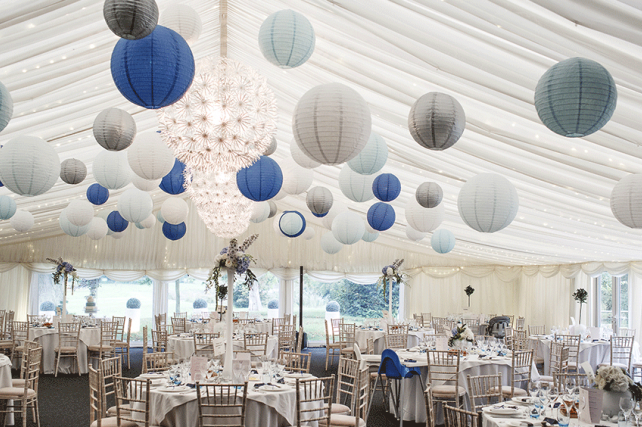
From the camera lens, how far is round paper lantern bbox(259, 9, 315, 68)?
13.4 feet

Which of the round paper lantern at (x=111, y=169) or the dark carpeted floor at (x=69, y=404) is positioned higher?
the round paper lantern at (x=111, y=169)

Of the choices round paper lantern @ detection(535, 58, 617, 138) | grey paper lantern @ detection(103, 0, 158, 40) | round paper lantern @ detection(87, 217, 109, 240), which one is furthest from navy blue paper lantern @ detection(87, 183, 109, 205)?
round paper lantern @ detection(535, 58, 617, 138)

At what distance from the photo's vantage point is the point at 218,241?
16.7 metres

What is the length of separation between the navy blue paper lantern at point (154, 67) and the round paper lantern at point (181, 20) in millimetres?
1926

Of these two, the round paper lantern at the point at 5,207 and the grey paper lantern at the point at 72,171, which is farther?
the round paper lantern at the point at 5,207

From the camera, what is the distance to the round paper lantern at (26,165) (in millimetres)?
4348

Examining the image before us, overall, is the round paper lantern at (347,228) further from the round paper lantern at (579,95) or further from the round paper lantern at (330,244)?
the round paper lantern at (579,95)

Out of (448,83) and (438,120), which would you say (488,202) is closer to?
(438,120)

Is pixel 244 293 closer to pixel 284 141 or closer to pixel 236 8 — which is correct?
pixel 284 141

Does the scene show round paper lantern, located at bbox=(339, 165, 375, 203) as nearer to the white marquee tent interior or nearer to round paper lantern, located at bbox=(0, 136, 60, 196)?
the white marquee tent interior

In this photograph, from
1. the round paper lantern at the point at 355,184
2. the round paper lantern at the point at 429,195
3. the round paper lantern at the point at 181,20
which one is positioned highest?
the round paper lantern at the point at 181,20

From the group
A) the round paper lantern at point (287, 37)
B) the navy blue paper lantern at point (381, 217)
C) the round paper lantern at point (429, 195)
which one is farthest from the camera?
the navy blue paper lantern at point (381, 217)

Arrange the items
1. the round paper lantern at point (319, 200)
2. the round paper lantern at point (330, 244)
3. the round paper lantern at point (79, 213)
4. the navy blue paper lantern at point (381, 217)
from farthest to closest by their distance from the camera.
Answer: the round paper lantern at point (330, 244) < the round paper lantern at point (79, 213) < the navy blue paper lantern at point (381, 217) < the round paper lantern at point (319, 200)

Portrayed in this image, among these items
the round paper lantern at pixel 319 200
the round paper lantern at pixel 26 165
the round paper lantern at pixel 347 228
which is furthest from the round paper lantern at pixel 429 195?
the round paper lantern at pixel 26 165
